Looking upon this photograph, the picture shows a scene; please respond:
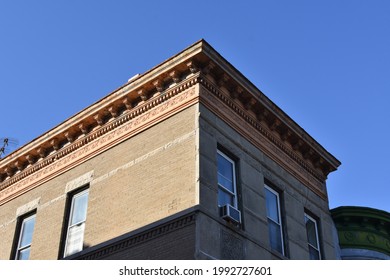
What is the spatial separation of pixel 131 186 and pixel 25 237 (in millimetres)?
4400

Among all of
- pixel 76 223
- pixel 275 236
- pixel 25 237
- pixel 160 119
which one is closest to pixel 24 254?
pixel 25 237

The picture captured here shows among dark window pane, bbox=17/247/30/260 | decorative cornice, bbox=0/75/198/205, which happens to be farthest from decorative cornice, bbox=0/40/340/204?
dark window pane, bbox=17/247/30/260

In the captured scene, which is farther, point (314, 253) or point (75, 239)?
point (314, 253)

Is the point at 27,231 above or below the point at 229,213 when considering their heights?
above

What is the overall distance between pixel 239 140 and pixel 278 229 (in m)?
2.59

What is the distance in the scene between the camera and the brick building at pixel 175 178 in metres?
13.7

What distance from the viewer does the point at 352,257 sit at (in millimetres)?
19625

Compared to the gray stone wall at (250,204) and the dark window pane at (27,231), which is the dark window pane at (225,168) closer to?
the gray stone wall at (250,204)

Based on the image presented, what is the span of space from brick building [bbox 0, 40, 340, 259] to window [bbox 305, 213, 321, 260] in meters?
0.04

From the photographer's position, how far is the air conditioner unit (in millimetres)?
13638

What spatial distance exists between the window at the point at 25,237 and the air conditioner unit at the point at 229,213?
6255 millimetres

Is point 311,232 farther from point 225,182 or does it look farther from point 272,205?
point 225,182

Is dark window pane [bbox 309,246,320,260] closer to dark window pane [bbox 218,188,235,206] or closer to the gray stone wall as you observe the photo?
the gray stone wall

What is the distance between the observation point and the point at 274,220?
16016 millimetres
